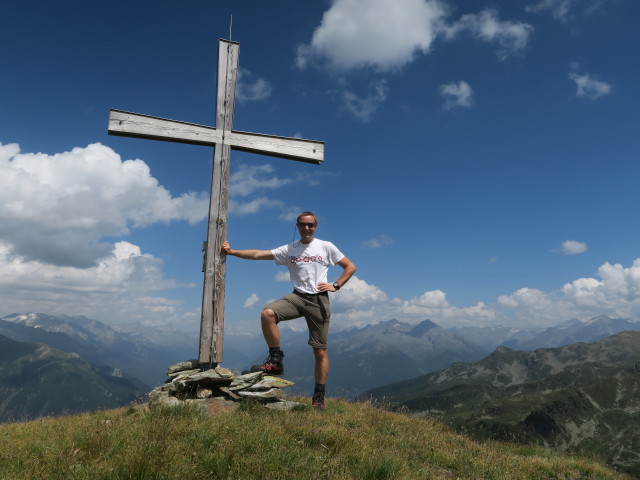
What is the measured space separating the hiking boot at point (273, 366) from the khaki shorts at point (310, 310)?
3.01 feet

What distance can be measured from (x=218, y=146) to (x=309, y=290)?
4.06 meters

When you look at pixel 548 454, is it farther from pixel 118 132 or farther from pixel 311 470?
pixel 118 132

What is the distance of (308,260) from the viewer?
8.67m

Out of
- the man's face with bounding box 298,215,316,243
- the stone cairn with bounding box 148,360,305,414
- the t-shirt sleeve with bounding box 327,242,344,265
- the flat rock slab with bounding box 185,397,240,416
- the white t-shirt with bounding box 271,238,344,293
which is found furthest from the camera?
the t-shirt sleeve with bounding box 327,242,344,265

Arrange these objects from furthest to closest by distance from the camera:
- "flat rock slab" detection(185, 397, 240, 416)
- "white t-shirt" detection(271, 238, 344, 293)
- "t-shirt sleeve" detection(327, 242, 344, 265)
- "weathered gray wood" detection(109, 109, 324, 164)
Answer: "weathered gray wood" detection(109, 109, 324, 164) → "t-shirt sleeve" detection(327, 242, 344, 265) → "white t-shirt" detection(271, 238, 344, 293) → "flat rock slab" detection(185, 397, 240, 416)

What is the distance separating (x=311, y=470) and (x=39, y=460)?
3203 millimetres

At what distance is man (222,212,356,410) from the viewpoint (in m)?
8.54

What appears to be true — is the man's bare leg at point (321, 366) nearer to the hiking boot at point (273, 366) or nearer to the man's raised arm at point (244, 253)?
the hiking boot at point (273, 366)

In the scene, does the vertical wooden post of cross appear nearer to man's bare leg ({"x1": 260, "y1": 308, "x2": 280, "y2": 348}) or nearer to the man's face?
man's bare leg ({"x1": 260, "y1": 308, "x2": 280, "y2": 348})

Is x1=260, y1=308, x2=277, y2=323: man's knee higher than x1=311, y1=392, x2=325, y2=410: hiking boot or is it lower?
higher

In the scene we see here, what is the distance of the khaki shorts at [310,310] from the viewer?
8492mm

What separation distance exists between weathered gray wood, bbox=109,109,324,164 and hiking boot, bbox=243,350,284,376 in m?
4.72

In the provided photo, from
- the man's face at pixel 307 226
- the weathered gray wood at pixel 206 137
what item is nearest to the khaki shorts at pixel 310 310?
the man's face at pixel 307 226

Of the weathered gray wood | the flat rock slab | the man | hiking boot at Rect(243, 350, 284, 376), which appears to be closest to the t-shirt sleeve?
the man
